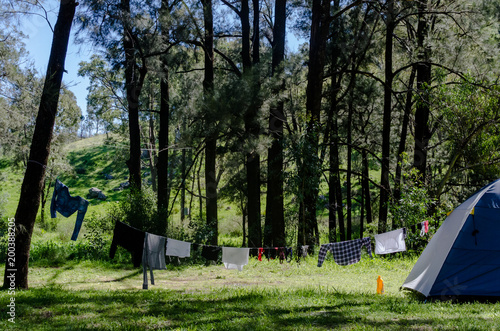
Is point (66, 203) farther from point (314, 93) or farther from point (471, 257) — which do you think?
point (471, 257)

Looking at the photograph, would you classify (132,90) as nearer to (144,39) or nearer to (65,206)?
(144,39)

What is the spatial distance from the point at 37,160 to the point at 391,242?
8.08 metres

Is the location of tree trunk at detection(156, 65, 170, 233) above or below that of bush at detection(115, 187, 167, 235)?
above

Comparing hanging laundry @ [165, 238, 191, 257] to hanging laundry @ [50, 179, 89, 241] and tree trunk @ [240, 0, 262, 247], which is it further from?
tree trunk @ [240, 0, 262, 247]

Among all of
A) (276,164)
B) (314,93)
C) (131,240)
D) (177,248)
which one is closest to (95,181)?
(276,164)

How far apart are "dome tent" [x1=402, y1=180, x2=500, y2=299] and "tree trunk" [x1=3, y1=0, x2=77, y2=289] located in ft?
23.6

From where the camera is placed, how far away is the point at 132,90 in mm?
16234

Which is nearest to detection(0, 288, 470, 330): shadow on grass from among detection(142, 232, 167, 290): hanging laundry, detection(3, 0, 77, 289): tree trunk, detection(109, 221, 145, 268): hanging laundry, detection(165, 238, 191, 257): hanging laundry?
detection(3, 0, 77, 289): tree trunk

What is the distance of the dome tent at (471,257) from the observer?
6.66 meters

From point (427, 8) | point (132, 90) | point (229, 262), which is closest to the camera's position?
point (229, 262)

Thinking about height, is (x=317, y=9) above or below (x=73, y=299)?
above

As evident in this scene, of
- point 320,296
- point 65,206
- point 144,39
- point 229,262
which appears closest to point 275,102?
point 144,39

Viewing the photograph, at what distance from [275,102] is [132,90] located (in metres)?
5.90

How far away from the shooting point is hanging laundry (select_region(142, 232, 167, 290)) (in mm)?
8812
